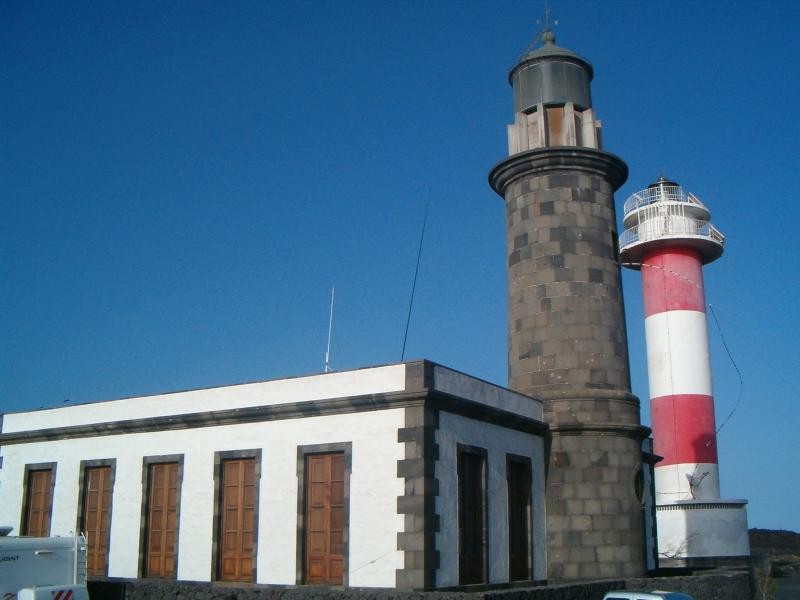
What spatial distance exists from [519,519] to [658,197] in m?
19.4

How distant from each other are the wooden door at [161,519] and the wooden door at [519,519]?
21.6ft

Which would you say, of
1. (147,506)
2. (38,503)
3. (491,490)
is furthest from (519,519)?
(38,503)

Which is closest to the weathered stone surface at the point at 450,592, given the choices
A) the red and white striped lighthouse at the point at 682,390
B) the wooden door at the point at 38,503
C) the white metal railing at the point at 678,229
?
the wooden door at the point at 38,503

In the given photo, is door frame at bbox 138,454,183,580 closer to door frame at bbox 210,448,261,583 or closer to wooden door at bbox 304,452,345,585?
door frame at bbox 210,448,261,583

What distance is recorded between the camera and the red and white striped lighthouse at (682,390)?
29.5m

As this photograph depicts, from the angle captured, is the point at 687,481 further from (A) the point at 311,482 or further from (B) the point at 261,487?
(B) the point at 261,487

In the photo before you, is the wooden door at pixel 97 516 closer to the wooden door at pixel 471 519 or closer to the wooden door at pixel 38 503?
the wooden door at pixel 38 503

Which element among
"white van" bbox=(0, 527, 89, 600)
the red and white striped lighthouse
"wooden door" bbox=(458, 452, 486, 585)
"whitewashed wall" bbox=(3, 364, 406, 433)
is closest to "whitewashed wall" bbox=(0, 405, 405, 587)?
"whitewashed wall" bbox=(3, 364, 406, 433)

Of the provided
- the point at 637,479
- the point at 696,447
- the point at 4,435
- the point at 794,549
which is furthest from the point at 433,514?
the point at 794,549

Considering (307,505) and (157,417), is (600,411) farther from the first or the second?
(157,417)

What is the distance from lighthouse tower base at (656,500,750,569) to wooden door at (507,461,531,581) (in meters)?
13.2

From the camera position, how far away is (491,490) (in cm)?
1667

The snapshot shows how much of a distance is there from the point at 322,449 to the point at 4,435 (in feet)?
31.5

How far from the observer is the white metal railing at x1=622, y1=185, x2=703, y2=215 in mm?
33375
